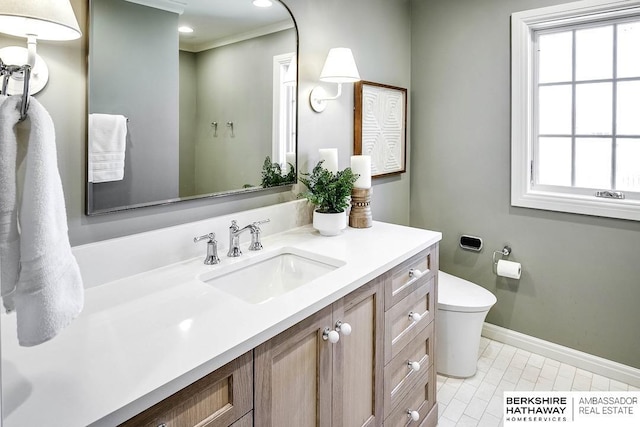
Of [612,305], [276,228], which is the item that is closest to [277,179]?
[276,228]

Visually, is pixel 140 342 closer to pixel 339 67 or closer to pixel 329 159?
pixel 329 159

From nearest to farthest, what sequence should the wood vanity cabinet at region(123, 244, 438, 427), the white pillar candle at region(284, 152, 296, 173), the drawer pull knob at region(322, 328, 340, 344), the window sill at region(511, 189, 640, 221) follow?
the wood vanity cabinet at region(123, 244, 438, 427) → the drawer pull knob at region(322, 328, 340, 344) → the white pillar candle at region(284, 152, 296, 173) → the window sill at region(511, 189, 640, 221)

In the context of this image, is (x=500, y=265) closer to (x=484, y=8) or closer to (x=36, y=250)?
(x=484, y=8)

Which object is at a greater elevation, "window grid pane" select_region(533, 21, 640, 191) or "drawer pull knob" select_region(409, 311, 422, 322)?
"window grid pane" select_region(533, 21, 640, 191)

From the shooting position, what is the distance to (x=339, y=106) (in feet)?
7.18

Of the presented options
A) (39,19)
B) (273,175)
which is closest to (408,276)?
(273,175)

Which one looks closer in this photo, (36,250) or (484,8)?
(36,250)

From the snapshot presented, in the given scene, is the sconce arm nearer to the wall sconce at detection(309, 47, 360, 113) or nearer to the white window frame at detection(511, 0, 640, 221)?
the wall sconce at detection(309, 47, 360, 113)

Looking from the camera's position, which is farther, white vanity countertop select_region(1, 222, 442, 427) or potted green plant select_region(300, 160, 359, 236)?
potted green plant select_region(300, 160, 359, 236)

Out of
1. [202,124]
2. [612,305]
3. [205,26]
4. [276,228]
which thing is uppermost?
[205,26]

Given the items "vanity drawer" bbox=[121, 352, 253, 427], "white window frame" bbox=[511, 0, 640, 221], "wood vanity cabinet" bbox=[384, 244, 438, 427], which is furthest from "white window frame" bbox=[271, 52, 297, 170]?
"white window frame" bbox=[511, 0, 640, 221]

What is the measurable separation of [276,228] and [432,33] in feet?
5.73

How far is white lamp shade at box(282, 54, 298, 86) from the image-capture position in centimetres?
186

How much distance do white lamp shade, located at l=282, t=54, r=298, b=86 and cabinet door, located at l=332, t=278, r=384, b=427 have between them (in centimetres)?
100
